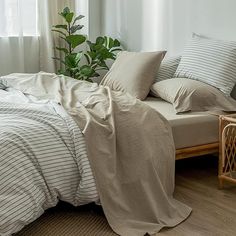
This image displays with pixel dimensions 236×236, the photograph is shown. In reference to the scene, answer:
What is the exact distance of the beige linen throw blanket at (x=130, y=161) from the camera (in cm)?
220

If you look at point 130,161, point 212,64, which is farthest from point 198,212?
point 212,64

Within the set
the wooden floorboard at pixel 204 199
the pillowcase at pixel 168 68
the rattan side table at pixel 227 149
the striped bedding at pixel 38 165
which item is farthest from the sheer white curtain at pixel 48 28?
the rattan side table at pixel 227 149

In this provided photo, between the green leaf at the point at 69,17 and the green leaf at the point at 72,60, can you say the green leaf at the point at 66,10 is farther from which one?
the green leaf at the point at 72,60

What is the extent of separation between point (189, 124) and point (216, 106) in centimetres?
28

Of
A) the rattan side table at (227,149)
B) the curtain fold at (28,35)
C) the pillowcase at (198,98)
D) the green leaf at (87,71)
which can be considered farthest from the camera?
the curtain fold at (28,35)

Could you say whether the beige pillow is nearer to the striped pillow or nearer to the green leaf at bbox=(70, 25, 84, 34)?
the striped pillow

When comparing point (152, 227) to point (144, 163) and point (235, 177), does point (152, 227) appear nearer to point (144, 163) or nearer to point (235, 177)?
point (144, 163)

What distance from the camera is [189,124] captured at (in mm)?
2707

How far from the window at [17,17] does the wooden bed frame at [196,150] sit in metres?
2.44

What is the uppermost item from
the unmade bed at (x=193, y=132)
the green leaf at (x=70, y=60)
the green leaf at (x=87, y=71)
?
the green leaf at (x=70, y=60)

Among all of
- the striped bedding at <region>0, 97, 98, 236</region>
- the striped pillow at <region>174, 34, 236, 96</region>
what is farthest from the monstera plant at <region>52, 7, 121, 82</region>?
the striped bedding at <region>0, 97, 98, 236</region>

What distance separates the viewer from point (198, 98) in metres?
2.82

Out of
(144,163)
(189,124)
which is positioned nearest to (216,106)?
(189,124)

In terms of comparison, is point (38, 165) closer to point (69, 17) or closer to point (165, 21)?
point (165, 21)
